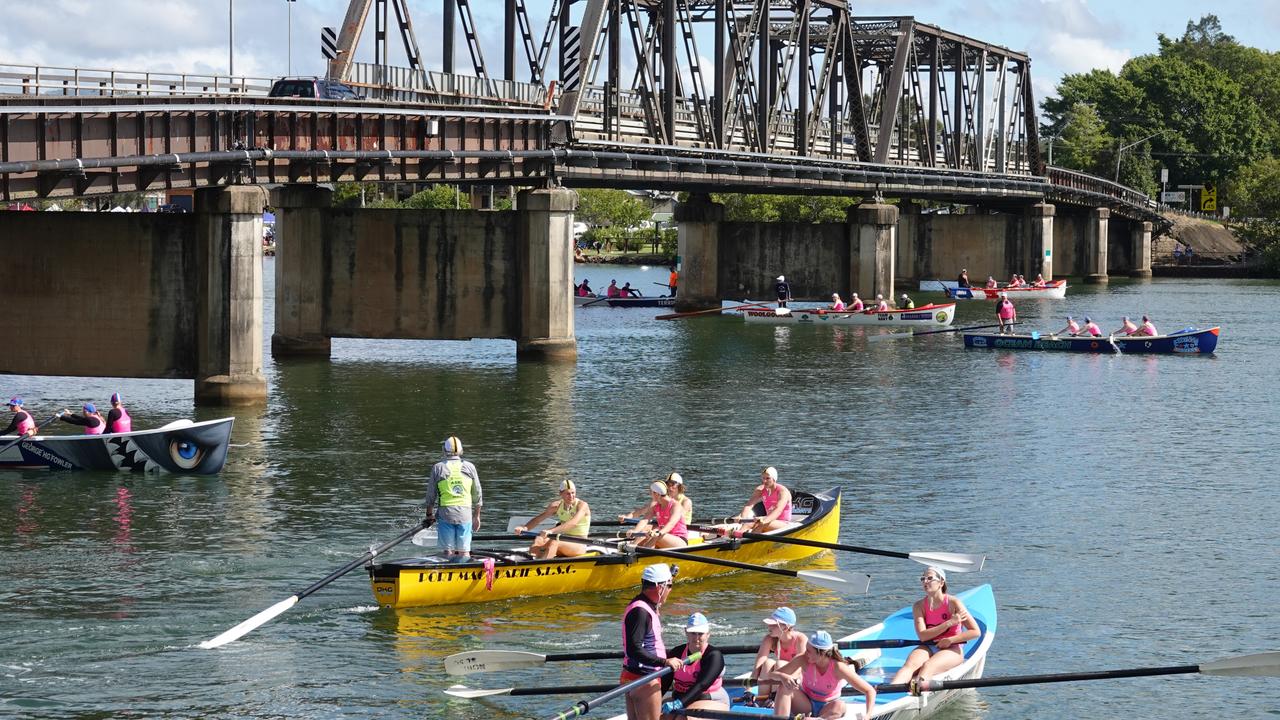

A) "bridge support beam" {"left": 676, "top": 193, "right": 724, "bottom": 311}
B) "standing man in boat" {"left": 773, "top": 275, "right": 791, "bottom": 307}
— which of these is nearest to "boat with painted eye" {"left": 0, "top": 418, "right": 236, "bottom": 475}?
"standing man in boat" {"left": 773, "top": 275, "right": 791, "bottom": 307}

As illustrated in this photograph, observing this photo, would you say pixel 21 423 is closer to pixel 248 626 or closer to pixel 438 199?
pixel 248 626

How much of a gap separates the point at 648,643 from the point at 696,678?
64 cm

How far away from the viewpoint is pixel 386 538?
30938mm

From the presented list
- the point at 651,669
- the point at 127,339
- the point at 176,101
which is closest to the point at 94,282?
the point at 127,339

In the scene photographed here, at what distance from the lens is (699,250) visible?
98062mm

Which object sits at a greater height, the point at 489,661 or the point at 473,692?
the point at 489,661

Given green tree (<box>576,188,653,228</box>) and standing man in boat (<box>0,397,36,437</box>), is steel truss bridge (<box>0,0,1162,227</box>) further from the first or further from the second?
green tree (<box>576,188,653,228</box>)

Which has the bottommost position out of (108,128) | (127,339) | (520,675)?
(520,675)

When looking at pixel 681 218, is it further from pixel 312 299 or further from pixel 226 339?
pixel 226 339

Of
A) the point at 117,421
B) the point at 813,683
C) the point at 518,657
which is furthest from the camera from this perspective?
the point at 117,421

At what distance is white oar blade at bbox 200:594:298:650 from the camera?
23.0m

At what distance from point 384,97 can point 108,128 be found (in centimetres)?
2277

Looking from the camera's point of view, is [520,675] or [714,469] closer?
[520,675]

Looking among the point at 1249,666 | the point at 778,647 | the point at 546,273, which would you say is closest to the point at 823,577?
the point at 778,647
